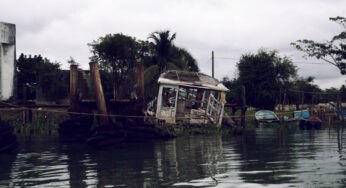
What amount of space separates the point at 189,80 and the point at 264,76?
2635cm

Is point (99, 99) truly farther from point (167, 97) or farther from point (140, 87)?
point (167, 97)

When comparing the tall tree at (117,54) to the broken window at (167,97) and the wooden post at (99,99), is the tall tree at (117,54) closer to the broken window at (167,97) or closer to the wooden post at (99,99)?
the broken window at (167,97)

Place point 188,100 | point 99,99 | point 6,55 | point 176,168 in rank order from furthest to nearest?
point 188,100 → point 6,55 → point 99,99 → point 176,168

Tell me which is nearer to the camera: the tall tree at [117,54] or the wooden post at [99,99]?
the wooden post at [99,99]

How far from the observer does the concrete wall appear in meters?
19.2

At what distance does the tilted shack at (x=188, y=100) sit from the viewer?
25312 millimetres

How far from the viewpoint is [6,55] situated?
19469mm

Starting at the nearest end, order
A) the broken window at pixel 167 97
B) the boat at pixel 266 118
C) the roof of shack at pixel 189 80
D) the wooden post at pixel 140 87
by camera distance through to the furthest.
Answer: the wooden post at pixel 140 87
the roof of shack at pixel 189 80
the broken window at pixel 167 97
the boat at pixel 266 118

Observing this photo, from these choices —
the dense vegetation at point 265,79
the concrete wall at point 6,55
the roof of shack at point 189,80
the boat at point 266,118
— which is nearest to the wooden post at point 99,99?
the concrete wall at point 6,55

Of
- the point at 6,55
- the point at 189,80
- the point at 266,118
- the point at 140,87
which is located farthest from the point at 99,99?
the point at 266,118

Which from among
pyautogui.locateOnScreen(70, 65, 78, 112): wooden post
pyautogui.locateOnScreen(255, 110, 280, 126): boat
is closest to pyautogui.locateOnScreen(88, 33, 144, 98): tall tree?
pyautogui.locateOnScreen(255, 110, 280, 126): boat

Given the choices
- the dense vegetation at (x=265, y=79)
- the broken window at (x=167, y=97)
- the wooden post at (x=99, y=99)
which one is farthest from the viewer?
the dense vegetation at (x=265, y=79)

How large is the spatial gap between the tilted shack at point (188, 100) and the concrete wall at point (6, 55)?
8696mm

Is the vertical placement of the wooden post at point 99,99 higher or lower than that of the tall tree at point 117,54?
lower
